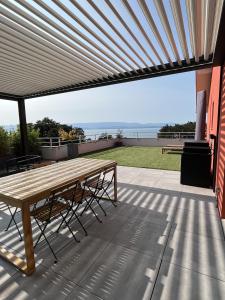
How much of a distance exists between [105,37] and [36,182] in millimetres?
2429

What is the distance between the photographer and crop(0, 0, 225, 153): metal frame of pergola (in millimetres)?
2148

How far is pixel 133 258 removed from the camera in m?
2.25

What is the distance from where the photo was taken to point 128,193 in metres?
4.43

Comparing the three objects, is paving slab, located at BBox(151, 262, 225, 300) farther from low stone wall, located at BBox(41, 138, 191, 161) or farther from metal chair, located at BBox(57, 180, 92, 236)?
low stone wall, located at BBox(41, 138, 191, 161)

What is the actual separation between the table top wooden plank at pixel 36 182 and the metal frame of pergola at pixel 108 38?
7.00 ft

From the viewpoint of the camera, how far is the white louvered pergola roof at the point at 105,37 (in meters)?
2.15

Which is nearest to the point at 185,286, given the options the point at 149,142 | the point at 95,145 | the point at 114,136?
the point at 95,145

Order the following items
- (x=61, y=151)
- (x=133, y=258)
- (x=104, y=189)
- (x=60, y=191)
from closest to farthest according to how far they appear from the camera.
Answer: (x=133, y=258) < (x=60, y=191) < (x=104, y=189) < (x=61, y=151)

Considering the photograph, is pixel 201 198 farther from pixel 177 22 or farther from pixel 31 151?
pixel 31 151

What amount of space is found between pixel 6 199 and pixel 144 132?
11.7m

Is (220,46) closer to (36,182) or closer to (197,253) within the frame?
(197,253)

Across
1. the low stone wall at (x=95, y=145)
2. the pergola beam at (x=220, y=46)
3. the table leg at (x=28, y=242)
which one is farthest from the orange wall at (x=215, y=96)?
the table leg at (x=28, y=242)

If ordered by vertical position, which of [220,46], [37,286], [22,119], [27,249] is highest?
[220,46]

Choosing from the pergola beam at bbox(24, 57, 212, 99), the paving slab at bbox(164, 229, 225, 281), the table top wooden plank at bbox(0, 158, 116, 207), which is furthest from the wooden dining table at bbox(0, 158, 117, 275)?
the pergola beam at bbox(24, 57, 212, 99)
